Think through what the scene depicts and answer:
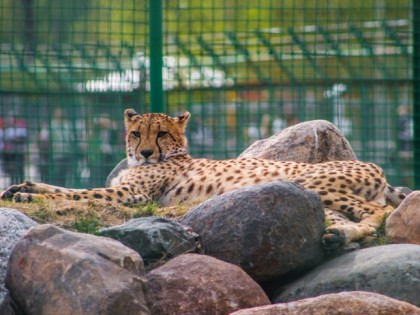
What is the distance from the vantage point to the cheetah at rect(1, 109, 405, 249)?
7.93 meters

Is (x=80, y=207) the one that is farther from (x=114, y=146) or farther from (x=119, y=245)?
(x=114, y=146)

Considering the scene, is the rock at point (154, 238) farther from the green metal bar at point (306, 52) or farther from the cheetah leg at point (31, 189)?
the green metal bar at point (306, 52)

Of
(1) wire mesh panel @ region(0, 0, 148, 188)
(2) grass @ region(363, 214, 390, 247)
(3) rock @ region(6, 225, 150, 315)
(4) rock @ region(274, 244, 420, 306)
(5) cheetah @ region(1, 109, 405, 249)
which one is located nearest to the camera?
Answer: (3) rock @ region(6, 225, 150, 315)

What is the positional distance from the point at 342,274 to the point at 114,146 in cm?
586

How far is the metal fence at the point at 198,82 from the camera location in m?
12.0

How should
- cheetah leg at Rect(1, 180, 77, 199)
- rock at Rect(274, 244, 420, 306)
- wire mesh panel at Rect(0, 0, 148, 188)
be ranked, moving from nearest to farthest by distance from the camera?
rock at Rect(274, 244, 420, 306)
cheetah leg at Rect(1, 180, 77, 199)
wire mesh panel at Rect(0, 0, 148, 188)

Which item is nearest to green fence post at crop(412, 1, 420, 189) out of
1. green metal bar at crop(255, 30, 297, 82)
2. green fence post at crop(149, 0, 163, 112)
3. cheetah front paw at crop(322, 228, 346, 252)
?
green metal bar at crop(255, 30, 297, 82)

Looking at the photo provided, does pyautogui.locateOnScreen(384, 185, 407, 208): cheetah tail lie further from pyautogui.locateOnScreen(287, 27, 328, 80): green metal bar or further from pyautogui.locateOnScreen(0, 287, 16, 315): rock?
pyautogui.locateOnScreen(287, 27, 328, 80): green metal bar

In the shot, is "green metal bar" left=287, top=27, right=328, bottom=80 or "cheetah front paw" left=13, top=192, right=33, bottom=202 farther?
"green metal bar" left=287, top=27, right=328, bottom=80

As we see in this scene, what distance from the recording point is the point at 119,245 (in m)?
6.16

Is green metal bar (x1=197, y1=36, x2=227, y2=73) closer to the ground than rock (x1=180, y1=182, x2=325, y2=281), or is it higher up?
higher up

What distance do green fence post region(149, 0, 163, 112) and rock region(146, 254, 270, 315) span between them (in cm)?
518

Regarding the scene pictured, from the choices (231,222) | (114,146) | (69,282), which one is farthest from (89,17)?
(69,282)

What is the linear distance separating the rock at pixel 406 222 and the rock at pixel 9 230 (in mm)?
2372
